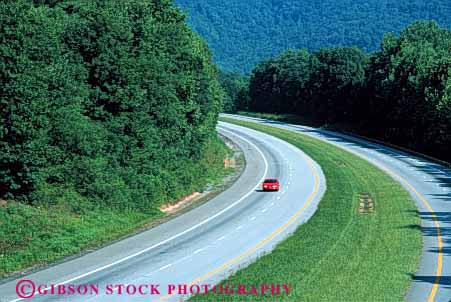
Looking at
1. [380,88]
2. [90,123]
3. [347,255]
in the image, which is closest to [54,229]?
[90,123]

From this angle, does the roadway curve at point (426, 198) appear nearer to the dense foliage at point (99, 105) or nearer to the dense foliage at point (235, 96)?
the dense foliage at point (99, 105)

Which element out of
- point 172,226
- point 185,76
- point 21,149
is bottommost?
point 172,226

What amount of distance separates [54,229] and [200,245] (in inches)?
328

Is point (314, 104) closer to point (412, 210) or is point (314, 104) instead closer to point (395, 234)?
point (412, 210)

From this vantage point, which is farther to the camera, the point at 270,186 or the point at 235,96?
the point at 235,96

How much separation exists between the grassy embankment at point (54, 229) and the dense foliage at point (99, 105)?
3.45 feet

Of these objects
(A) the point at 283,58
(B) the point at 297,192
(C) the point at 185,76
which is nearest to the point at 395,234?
(B) the point at 297,192

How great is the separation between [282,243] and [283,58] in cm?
12773

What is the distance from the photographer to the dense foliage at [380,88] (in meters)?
88.7

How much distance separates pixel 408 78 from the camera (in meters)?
96.6

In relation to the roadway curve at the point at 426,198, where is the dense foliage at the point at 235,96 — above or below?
above

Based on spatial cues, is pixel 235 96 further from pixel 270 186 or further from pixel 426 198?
pixel 426 198

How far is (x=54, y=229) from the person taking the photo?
131ft

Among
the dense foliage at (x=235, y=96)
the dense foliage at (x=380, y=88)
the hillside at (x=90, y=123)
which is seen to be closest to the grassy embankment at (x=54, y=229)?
the hillside at (x=90, y=123)
